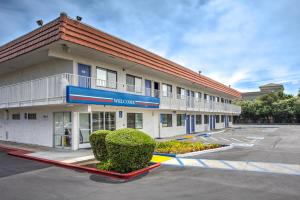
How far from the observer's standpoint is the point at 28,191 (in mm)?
6789

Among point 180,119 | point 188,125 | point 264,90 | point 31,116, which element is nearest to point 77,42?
point 31,116

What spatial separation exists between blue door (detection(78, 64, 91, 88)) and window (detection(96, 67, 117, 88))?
0.79 meters

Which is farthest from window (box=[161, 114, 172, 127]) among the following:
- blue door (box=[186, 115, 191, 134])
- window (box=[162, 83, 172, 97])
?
blue door (box=[186, 115, 191, 134])

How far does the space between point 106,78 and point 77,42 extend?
4533 millimetres

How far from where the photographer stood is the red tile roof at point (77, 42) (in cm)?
1227

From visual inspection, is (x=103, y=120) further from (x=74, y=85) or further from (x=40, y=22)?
(x=40, y=22)

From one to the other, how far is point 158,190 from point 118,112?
11.0m

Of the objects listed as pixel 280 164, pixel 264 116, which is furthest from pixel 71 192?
pixel 264 116

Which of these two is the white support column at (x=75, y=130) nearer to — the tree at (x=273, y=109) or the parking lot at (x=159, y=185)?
the parking lot at (x=159, y=185)

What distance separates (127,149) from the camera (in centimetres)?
836

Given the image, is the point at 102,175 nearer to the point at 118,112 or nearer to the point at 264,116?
the point at 118,112

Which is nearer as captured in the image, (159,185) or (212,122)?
(159,185)

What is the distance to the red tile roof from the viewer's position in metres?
12.3

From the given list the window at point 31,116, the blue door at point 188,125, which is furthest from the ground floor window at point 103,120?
the blue door at point 188,125
